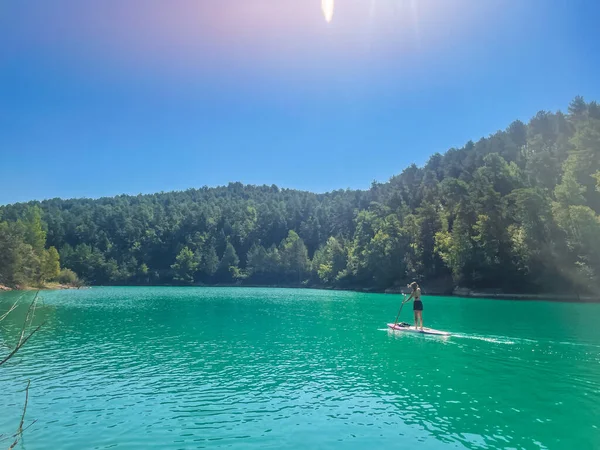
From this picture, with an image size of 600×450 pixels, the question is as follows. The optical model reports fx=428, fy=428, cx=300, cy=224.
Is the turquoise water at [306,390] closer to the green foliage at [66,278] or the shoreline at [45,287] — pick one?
the shoreline at [45,287]

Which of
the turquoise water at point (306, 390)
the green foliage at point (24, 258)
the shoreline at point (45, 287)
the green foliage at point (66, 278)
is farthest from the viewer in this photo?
the green foliage at point (66, 278)

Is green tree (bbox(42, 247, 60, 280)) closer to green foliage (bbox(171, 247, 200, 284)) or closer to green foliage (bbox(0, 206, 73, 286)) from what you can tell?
green foliage (bbox(0, 206, 73, 286))

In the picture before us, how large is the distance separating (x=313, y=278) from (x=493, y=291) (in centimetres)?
7964

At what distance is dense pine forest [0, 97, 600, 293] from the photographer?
73375mm

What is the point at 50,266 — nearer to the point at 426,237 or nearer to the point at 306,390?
the point at 426,237

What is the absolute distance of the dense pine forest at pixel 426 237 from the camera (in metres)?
73.4

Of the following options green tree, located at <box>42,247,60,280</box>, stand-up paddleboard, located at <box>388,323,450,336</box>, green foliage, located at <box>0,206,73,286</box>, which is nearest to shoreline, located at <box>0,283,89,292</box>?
green foliage, located at <box>0,206,73,286</box>

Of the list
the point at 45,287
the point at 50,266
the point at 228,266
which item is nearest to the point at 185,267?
the point at 228,266

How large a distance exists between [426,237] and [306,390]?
98.6 metres

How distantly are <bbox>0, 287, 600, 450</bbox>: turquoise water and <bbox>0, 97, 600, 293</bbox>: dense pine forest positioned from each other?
48.9 m

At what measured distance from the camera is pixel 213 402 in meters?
15.6

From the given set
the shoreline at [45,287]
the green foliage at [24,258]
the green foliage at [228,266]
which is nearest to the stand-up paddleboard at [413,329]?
the shoreline at [45,287]

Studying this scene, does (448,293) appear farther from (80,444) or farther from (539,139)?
(80,444)

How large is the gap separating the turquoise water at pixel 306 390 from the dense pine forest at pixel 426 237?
4887 centimetres
